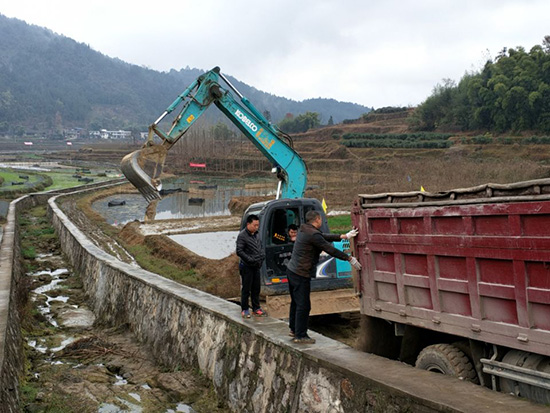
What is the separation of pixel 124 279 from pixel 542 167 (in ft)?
130

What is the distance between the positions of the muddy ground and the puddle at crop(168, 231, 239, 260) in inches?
364

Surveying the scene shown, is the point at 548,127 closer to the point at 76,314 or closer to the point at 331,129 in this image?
the point at 331,129

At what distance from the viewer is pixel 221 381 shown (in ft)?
25.3

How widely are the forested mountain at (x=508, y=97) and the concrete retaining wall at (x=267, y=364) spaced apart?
201ft

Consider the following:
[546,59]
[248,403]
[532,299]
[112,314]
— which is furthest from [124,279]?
[546,59]

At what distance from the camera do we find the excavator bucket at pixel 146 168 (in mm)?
12380

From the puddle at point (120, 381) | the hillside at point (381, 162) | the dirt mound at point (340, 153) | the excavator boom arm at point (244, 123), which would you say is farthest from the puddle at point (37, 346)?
the dirt mound at point (340, 153)

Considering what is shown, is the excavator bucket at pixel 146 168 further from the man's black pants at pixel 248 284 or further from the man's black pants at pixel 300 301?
the man's black pants at pixel 300 301

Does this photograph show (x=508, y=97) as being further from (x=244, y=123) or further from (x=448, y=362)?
(x=448, y=362)

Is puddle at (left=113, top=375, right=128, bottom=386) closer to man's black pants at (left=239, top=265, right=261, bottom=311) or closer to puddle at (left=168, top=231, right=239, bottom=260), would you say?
man's black pants at (left=239, top=265, right=261, bottom=311)

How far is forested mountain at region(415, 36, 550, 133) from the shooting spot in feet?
212

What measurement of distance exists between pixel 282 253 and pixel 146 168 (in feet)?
13.1

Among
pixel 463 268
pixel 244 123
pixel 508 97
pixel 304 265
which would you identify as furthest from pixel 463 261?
pixel 508 97

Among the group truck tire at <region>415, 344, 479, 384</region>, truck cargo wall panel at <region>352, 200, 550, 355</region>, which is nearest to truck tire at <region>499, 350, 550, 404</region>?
truck cargo wall panel at <region>352, 200, 550, 355</region>
